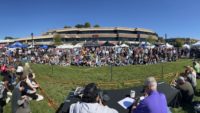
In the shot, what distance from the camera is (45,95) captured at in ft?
46.3

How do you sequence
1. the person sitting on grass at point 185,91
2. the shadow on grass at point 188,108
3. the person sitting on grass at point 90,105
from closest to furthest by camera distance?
the person sitting on grass at point 90,105 < the shadow on grass at point 188,108 < the person sitting on grass at point 185,91

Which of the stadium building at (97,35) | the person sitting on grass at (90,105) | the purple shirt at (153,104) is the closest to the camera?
the person sitting on grass at (90,105)

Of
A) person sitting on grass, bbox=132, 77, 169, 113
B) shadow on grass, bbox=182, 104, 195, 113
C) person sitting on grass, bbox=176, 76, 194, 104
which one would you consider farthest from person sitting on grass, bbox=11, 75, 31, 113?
person sitting on grass, bbox=176, 76, 194, 104

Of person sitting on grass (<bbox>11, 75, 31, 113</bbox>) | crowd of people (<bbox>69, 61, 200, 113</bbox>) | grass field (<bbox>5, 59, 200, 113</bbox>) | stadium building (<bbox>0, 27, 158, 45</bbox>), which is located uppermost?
stadium building (<bbox>0, 27, 158, 45</bbox>)

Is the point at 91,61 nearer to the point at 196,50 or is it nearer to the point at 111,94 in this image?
the point at 196,50

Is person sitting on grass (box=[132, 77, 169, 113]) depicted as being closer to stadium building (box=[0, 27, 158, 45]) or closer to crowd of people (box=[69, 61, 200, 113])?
crowd of people (box=[69, 61, 200, 113])

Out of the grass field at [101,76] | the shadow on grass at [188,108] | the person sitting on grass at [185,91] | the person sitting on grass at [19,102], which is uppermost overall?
the person sitting on grass at [19,102]

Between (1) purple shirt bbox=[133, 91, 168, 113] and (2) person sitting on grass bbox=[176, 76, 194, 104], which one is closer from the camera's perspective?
(1) purple shirt bbox=[133, 91, 168, 113]

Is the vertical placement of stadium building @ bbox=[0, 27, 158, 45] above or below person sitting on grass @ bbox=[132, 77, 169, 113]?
above

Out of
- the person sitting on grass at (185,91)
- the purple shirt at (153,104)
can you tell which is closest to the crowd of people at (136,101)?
the purple shirt at (153,104)

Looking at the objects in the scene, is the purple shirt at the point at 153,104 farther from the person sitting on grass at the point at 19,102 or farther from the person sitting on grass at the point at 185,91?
the person sitting on grass at the point at 185,91

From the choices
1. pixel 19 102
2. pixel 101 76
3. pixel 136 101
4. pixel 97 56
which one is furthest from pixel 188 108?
pixel 97 56

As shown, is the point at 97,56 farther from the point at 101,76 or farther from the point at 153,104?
the point at 153,104

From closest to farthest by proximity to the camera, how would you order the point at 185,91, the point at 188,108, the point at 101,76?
the point at 188,108, the point at 185,91, the point at 101,76
